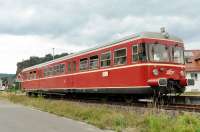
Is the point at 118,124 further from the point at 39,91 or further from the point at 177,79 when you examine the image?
the point at 39,91

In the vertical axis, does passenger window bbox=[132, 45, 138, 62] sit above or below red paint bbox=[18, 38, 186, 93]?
above

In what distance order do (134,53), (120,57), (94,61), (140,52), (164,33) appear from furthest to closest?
1. (94,61)
2. (120,57)
3. (164,33)
4. (134,53)
5. (140,52)

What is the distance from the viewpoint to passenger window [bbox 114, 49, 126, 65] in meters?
19.5

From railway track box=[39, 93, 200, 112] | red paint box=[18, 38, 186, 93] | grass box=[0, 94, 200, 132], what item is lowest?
grass box=[0, 94, 200, 132]

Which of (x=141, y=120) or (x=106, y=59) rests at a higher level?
(x=106, y=59)

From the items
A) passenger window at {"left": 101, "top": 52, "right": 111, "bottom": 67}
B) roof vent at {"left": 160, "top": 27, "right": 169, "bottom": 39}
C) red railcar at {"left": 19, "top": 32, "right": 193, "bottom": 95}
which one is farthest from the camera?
passenger window at {"left": 101, "top": 52, "right": 111, "bottom": 67}

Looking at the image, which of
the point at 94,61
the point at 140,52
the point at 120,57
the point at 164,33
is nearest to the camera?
the point at 140,52

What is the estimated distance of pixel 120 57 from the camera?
65.0ft

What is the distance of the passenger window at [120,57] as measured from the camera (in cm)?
1953

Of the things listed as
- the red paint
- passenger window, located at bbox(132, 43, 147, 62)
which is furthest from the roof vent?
passenger window, located at bbox(132, 43, 147, 62)

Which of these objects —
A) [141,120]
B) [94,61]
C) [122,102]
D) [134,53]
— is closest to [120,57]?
[134,53]

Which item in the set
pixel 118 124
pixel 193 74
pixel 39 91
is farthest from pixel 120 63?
pixel 193 74

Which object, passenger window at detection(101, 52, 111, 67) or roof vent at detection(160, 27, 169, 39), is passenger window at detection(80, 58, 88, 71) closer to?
passenger window at detection(101, 52, 111, 67)

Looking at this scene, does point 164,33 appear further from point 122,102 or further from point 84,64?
point 84,64
